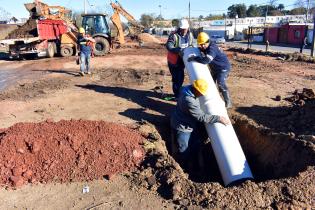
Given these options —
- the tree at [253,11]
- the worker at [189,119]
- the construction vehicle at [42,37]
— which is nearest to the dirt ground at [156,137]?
the worker at [189,119]

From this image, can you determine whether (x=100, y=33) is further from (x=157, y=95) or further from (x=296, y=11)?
(x=296, y=11)

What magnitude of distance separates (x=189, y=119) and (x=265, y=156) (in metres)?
1.57

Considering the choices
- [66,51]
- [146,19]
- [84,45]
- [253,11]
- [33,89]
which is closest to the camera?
[33,89]

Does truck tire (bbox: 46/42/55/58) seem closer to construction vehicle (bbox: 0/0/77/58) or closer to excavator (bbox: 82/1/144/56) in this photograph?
construction vehicle (bbox: 0/0/77/58)

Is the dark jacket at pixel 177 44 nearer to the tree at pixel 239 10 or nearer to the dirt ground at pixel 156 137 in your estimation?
the dirt ground at pixel 156 137

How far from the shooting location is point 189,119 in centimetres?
603

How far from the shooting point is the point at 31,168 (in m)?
5.27

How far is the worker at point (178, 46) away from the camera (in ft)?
26.2

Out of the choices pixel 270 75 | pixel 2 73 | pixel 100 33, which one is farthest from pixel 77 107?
pixel 100 33

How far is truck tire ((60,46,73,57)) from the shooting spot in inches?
771

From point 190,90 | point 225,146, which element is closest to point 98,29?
point 190,90

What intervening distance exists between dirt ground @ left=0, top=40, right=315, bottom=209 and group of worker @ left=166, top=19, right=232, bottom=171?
1.34 ft

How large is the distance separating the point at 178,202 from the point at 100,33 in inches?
671

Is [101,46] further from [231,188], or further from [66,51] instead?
[231,188]
